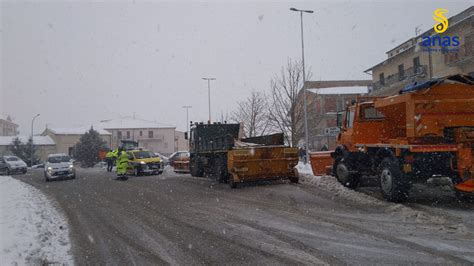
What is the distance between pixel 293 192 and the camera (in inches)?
473

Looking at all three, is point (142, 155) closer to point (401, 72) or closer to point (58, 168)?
point (58, 168)

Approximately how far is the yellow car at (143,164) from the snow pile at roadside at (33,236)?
1204 cm

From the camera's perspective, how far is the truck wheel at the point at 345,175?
12020 mm

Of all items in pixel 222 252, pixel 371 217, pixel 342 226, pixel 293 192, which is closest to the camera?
pixel 222 252

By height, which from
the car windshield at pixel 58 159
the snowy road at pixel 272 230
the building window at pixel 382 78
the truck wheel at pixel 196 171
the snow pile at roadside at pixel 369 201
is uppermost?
the building window at pixel 382 78

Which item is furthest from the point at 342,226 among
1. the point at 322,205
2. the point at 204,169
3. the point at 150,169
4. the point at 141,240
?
the point at 150,169

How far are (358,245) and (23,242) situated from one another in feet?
17.2

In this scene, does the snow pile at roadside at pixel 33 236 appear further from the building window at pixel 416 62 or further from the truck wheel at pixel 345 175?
the building window at pixel 416 62

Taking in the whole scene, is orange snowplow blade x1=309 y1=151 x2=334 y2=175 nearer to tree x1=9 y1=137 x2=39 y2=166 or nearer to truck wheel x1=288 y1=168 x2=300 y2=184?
truck wheel x1=288 y1=168 x2=300 y2=184

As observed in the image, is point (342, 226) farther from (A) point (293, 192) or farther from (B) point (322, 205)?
(A) point (293, 192)

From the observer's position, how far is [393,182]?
9.15 m

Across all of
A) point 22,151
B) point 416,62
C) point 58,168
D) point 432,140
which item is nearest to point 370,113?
point 432,140

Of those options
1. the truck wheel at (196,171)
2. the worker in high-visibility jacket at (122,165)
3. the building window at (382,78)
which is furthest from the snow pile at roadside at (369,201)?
the building window at (382,78)

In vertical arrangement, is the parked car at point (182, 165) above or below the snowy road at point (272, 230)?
above
